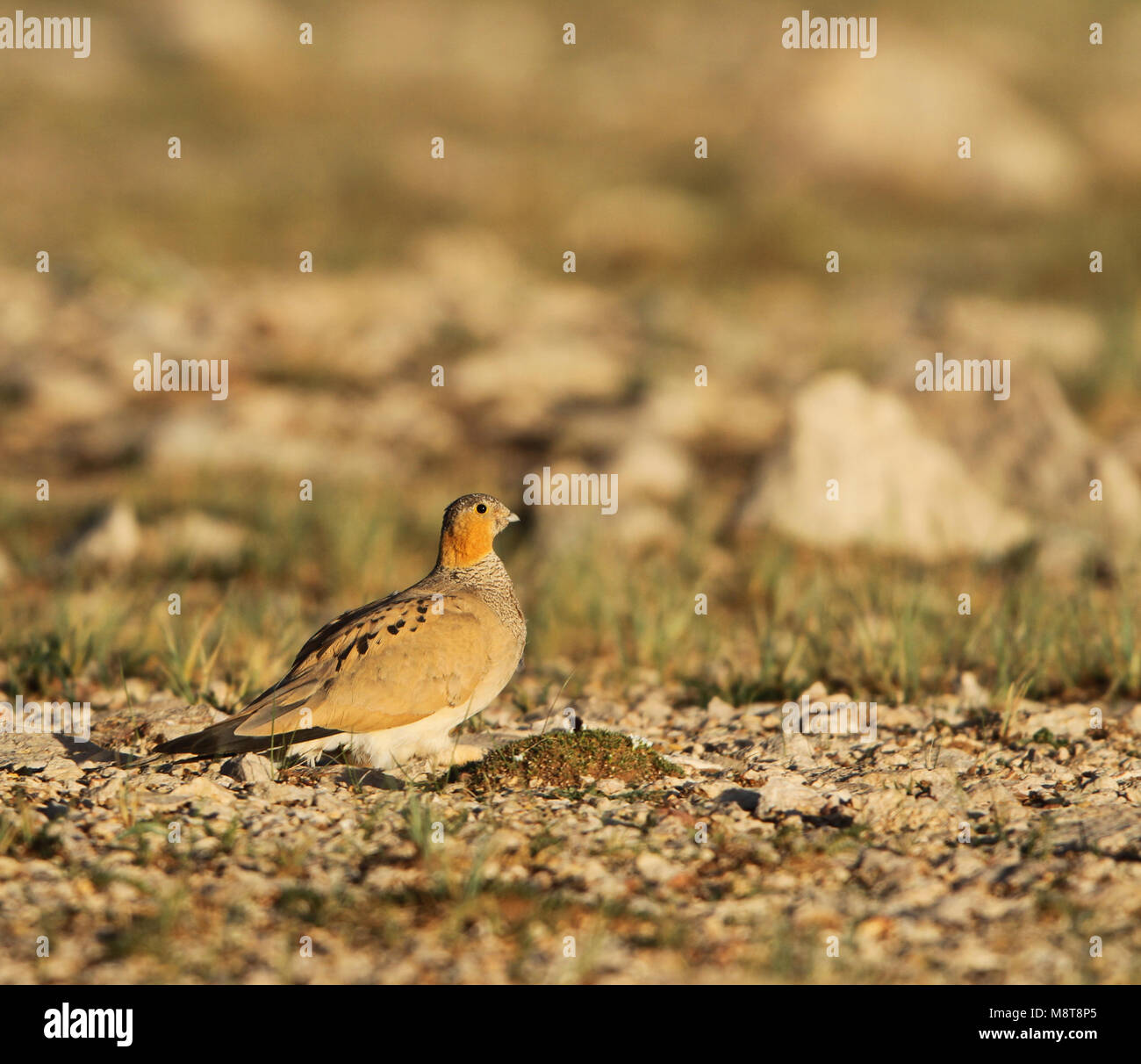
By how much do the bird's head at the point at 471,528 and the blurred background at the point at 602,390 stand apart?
1112 millimetres

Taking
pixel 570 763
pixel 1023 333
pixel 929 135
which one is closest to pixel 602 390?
pixel 1023 333

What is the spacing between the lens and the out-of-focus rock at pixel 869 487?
965 centimetres

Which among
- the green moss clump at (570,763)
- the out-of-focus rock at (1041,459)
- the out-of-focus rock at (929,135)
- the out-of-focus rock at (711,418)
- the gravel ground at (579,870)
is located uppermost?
the out-of-focus rock at (929,135)

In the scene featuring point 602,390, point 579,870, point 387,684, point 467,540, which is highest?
point 602,390

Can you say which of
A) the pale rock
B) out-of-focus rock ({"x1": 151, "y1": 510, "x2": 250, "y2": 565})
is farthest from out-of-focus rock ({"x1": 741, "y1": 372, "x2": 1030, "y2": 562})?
the pale rock

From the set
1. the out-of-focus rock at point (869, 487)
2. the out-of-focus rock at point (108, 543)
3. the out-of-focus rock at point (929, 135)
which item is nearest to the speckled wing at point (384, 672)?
the out-of-focus rock at point (108, 543)

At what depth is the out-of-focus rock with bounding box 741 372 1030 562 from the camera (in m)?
9.65

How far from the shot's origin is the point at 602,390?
43.9 ft

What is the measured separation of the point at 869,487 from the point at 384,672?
5.71 m

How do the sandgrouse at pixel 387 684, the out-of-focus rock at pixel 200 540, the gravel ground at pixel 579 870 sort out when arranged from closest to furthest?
1. the gravel ground at pixel 579 870
2. the sandgrouse at pixel 387 684
3. the out-of-focus rock at pixel 200 540

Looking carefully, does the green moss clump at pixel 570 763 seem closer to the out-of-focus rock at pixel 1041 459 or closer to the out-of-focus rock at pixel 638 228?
the out-of-focus rock at pixel 1041 459

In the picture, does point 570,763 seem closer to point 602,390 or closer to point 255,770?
point 255,770

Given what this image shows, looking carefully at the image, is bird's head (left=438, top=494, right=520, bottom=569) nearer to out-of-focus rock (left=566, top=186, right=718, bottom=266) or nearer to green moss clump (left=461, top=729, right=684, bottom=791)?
green moss clump (left=461, top=729, right=684, bottom=791)
